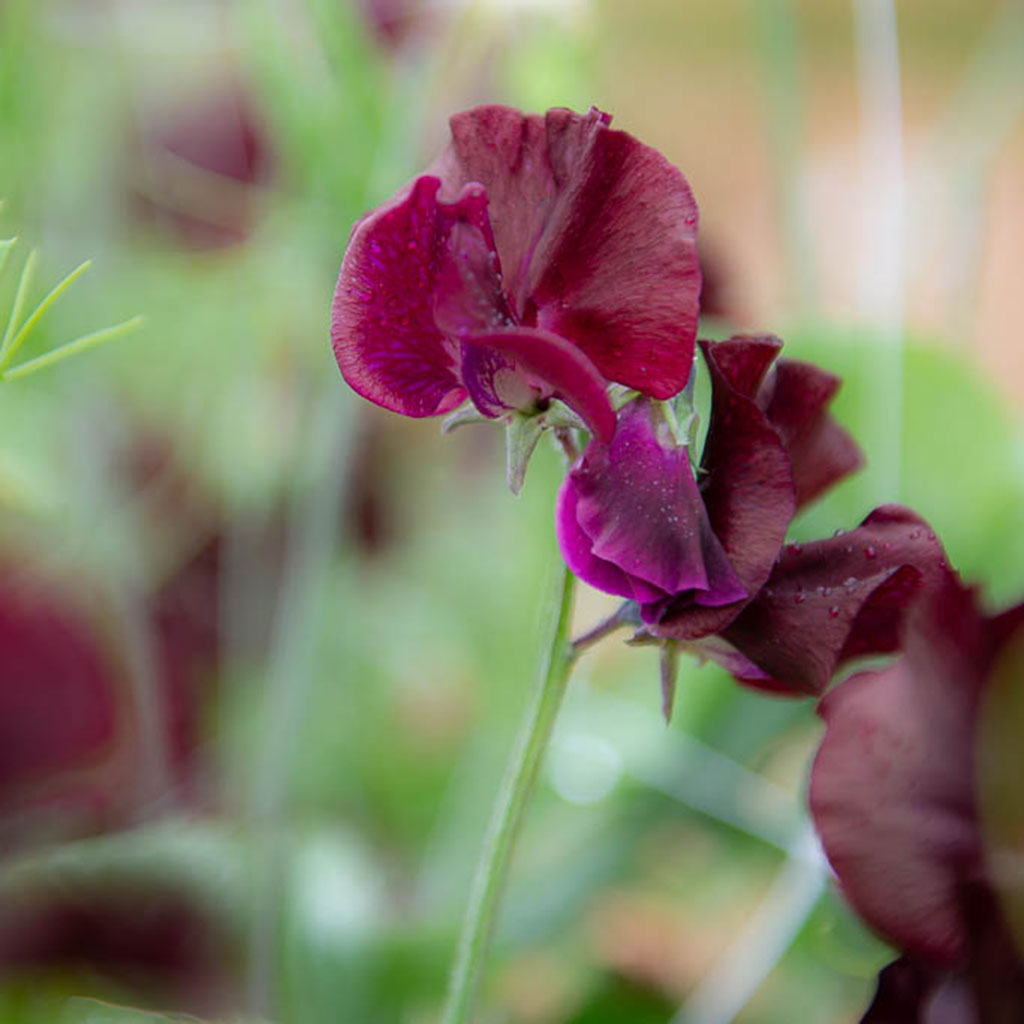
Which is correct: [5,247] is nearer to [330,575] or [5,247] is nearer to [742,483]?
[742,483]

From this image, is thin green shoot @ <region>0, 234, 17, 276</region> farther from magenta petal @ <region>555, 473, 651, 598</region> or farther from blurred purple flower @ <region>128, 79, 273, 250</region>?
blurred purple flower @ <region>128, 79, 273, 250</region>

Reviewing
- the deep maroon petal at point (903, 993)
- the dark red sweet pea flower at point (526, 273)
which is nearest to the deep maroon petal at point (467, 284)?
the dark red sweet pea flower at point (526, 273)

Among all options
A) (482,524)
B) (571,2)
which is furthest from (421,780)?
(571,2)

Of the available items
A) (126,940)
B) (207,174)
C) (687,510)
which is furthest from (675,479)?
(207,174)

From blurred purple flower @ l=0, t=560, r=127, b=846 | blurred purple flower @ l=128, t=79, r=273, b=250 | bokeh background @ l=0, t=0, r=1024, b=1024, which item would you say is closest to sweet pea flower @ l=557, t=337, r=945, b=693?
bokeh background @ l=0, t=0, r=1024, b=1024

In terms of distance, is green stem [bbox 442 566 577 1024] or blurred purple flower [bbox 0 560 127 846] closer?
green stem [bbox 442 566 577 1024]

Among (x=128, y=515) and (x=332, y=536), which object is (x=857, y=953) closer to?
(x=332, y=536)
